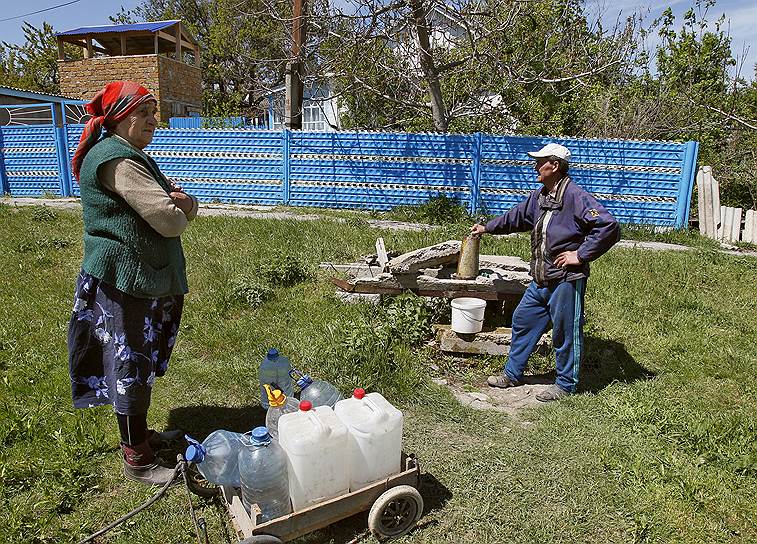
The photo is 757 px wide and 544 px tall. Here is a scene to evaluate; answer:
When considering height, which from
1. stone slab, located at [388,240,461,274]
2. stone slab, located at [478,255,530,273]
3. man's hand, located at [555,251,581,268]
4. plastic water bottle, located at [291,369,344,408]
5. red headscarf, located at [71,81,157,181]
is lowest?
plastic water bottle, located at [291,369,344,408]

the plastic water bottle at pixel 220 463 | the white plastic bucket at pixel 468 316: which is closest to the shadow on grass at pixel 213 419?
the plastic water bottle at pixel 220 463

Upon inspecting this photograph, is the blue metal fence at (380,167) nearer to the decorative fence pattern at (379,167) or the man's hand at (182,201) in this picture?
the decorative fence pattern at (379,167)

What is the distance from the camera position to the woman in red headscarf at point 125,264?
9.08 ft

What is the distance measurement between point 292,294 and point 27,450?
328cm

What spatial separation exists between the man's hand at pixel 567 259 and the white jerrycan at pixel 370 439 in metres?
1.96

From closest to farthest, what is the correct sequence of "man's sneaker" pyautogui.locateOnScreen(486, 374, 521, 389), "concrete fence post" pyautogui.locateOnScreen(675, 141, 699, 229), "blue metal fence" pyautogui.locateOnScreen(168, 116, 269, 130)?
"man's sneaker" pyautogui.locateOnScreen(486, 374, 521, 389), "concrete fence post" pyautogui.locateOnScreen(675, 141, 699, 229), "blue metal fence" pyautogui.locateOnScreen(168, 116, 269, 130)

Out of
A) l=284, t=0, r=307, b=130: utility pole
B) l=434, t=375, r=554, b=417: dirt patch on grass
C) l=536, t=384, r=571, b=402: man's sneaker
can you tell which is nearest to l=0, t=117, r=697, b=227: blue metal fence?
l=284, t=0, r=307, b=130: utility pole

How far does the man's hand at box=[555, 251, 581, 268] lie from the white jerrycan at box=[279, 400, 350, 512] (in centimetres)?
224

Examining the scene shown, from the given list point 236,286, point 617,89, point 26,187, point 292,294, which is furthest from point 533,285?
point 26,187

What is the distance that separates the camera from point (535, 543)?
2848 millimetres

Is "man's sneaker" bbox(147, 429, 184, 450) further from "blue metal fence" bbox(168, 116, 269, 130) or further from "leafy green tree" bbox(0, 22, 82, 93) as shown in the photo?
"leafy green tree" bbox(0, 22, 82, 93)

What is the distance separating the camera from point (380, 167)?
39.7 ft

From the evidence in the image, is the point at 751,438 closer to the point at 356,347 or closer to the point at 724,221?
the point at 356,347

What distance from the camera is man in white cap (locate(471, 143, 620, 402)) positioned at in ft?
13.2
